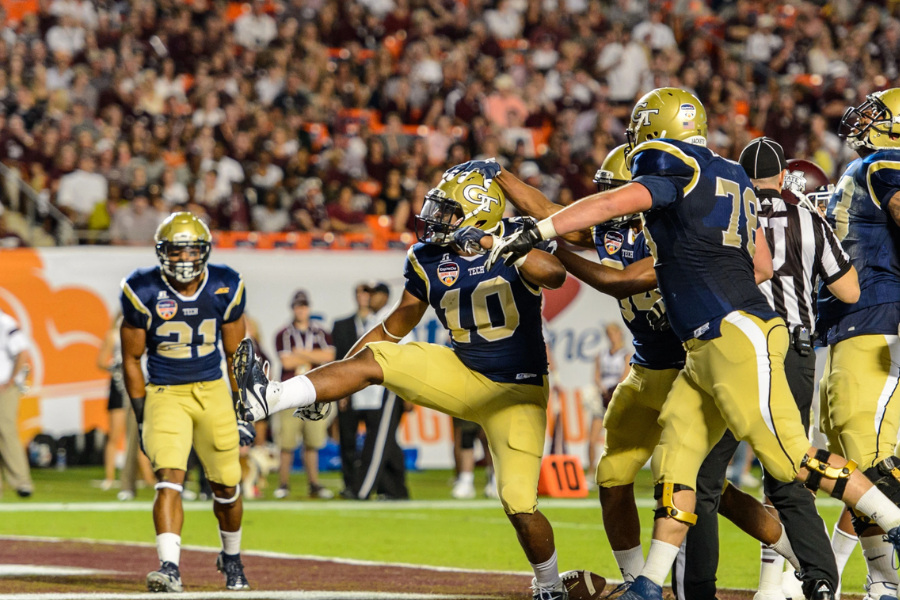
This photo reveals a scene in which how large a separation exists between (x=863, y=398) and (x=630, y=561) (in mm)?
1307

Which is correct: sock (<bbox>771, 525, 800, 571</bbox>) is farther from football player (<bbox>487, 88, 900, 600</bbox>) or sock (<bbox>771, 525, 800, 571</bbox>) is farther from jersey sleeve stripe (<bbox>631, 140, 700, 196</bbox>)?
jersey sleeve stripe (<bbox>631, 140, 700, 196</bbox>)

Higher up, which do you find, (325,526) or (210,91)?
(210,91)

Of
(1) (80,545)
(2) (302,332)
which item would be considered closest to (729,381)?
(1) (80,545)

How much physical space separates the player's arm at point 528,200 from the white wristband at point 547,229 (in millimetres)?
1325

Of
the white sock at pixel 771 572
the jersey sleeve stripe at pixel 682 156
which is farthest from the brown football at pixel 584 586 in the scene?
the jersey sleeve stripe at pixel 682 156

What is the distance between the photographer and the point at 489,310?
18.5 ft

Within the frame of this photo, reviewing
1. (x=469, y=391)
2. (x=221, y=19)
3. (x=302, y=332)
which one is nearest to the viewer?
(x=469, y=391)

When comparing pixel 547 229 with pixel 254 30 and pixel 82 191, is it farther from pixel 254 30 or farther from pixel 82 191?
pixel 254 30

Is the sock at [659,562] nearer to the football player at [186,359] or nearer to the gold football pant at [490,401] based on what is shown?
the gold football pant at [490,401]

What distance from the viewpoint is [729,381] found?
462cm

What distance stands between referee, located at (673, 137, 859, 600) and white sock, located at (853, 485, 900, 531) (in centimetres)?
55

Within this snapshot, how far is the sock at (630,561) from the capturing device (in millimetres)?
5645

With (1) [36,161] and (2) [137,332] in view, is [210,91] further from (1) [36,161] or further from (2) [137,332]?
(2) [137,332]

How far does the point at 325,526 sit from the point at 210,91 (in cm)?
851
